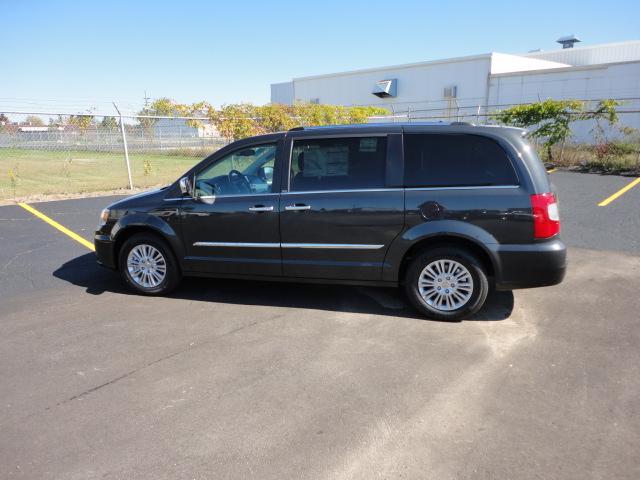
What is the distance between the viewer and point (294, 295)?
5.22m

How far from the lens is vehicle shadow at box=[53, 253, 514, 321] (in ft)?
15.6

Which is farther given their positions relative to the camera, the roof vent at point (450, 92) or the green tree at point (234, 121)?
the roof vent at point (450, 92)

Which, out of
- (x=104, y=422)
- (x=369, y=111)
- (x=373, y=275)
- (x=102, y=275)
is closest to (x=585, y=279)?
(x=373, y=275)

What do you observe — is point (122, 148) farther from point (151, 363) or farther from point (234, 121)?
point (151, 363)

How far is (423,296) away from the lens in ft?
14.7

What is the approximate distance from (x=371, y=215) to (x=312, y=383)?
1.68 meters

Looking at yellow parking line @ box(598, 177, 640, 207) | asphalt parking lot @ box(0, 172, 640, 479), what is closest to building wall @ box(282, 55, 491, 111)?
yellow parking line @ box(598, 177, 640, 207)

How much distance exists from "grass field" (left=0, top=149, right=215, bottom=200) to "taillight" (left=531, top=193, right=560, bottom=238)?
11.4 m

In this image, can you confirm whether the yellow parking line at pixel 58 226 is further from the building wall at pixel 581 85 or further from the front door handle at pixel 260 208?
the building wall at pixel 581 85

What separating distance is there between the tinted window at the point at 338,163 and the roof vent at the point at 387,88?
1147 inches

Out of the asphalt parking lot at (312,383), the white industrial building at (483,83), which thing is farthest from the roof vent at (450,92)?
the asphalt parking lot at (312,383)

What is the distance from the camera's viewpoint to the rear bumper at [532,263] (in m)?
4.12

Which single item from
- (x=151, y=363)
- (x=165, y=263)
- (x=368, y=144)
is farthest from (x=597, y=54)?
(x=151, y=363)

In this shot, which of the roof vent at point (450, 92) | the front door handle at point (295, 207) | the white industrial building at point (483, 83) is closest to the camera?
the front door handle at point (295, 207)
